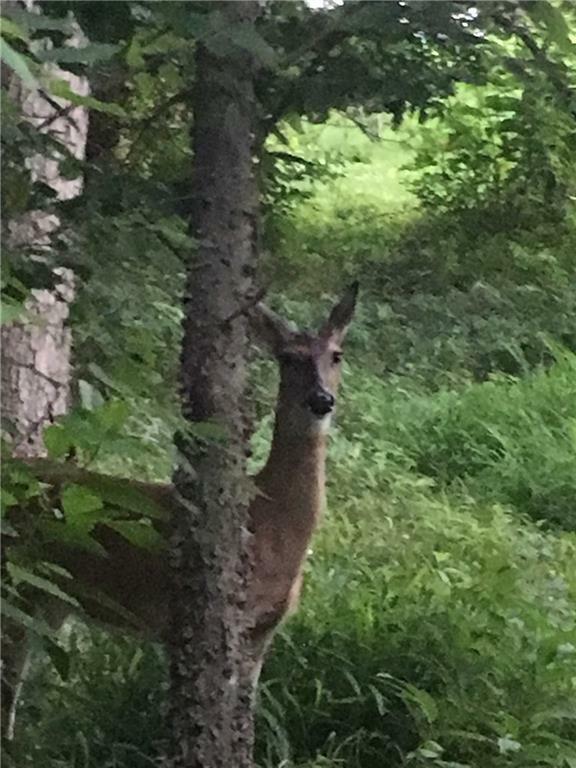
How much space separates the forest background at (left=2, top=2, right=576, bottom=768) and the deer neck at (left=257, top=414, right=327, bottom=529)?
0.33 metres

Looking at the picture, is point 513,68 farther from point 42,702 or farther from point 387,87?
point 42,702

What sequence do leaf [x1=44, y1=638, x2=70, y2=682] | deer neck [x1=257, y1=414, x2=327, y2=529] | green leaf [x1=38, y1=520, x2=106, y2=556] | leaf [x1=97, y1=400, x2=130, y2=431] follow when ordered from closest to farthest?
leaf [x1=97, y1=400, x2=130, y2=431]
green leaf [x1=38, y1=520, x2=106, y2=556]
leaf [x1=44, y1=638, x2=70, y2=682]
deer neck [x1=257, y1=414, x2=327, y2=529]

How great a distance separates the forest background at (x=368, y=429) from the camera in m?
2.28

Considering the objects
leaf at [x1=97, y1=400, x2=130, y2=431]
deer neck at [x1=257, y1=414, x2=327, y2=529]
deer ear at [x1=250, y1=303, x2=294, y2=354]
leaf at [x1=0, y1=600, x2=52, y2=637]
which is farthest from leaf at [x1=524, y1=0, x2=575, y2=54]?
deer ear at [x1=250, y1=303, x2=294, y2=354]

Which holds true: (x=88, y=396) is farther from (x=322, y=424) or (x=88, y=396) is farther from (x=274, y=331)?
(x=274, y=331)

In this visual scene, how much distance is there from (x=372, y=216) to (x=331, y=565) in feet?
19.0

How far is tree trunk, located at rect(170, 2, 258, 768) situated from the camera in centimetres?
258

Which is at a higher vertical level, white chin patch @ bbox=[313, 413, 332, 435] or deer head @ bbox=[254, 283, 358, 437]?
deer head @ bbox=[254, 283, 358, 437]

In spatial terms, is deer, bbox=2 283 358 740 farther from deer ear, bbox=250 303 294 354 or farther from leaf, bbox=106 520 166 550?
leaf, bbox=106 520 166 550

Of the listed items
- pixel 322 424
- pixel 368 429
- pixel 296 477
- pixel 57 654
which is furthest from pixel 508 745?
pixel 368 429

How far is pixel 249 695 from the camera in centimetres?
284

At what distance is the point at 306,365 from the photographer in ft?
12.4

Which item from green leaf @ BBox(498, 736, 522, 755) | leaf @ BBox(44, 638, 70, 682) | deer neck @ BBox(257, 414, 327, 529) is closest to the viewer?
leaf @ BBox(44, 638, 70, 682)

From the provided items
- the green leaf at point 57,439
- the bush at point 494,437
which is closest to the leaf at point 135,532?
the green leaf at point 57,439
